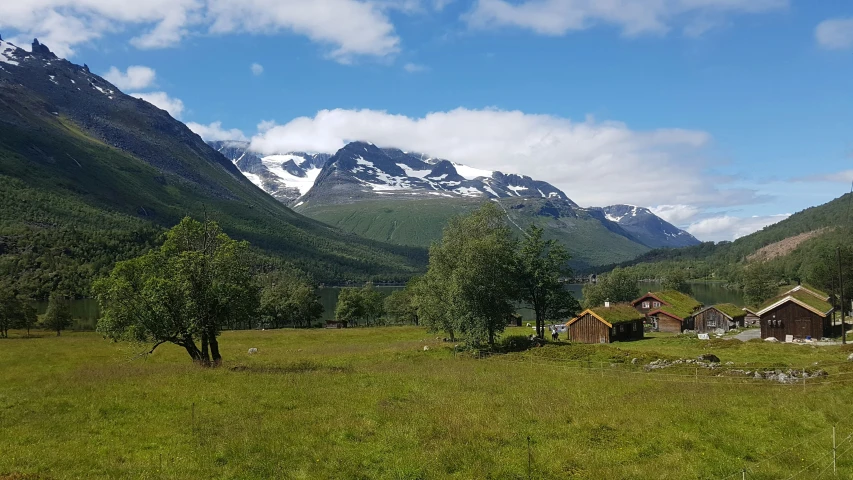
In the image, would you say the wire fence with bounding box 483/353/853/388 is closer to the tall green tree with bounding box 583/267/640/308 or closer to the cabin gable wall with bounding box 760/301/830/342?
the cabin gable wall with bounding box 760/301/830/342

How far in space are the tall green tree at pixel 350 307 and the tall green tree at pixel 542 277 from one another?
278 ft

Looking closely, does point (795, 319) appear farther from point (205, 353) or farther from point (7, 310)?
point (7, 310)

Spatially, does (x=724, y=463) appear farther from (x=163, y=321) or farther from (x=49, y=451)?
(x=163, y=321)

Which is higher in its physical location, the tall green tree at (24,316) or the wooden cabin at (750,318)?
the tall green tree at (24,316)

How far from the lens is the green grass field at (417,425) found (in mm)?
16016

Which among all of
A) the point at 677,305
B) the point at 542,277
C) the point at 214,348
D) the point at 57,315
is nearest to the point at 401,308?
the point at 677,305

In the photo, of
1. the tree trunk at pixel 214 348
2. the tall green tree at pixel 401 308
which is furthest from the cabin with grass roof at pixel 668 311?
the tree trunk at pixel 214 348

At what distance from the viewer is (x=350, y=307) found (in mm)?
144875

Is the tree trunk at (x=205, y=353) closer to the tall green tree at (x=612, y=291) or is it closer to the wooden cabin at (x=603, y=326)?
the wooden cabin at (x=603, y=326)

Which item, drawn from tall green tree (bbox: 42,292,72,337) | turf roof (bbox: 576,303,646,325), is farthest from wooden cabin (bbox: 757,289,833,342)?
tall green tree (bbox: 42,292,72,337)

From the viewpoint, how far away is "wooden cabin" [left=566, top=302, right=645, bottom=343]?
237 ft

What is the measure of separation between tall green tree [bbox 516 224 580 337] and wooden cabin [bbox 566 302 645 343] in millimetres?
7087

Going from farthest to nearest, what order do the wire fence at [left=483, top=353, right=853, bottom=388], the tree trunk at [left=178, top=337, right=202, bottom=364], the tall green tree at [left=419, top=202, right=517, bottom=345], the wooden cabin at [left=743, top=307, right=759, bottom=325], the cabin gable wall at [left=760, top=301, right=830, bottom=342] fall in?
the wooden cabin at [left=743, top=307, right=759, bottom=325], the cabin gable wall at [left=760, top=301, right=830, bottom=342], the tall green tree at [left=419, top=202, right=517, bottom=345], the tree trunk at [left=178, top=337, right=202, bottom=364], the wire fence at [left=483, top=353, right=853, bottom=388]

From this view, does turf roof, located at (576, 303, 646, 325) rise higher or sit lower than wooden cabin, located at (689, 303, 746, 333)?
higher
